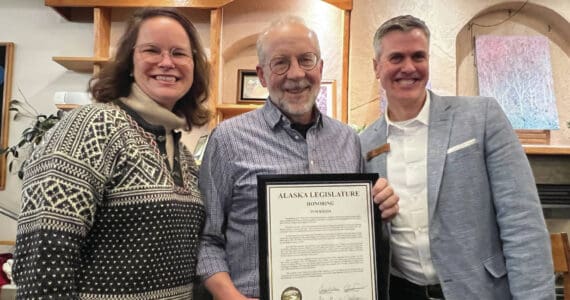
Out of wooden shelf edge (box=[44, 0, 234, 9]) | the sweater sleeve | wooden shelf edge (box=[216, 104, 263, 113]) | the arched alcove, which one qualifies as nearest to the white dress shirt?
the sweater sleeve

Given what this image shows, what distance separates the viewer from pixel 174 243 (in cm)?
121

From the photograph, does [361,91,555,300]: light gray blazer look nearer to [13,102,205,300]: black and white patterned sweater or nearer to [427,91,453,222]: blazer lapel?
[427,91,453,222]: blazer lapel

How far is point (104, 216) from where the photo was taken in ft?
3.73

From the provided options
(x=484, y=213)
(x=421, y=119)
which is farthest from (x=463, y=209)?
(x=421, y=119)

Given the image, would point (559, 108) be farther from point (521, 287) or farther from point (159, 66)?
point (159, 66)

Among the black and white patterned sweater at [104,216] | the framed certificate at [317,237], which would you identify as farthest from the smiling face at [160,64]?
the framed certificate at [317,237]

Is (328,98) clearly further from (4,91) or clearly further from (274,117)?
(4,91)

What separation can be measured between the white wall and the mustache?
10.2 feet

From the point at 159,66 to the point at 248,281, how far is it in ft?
2.31

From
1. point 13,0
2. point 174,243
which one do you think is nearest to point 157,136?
point 174,243

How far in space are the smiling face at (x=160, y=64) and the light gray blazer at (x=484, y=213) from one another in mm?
833

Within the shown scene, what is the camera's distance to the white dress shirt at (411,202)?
1417 millimetres

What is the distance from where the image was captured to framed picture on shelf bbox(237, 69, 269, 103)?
3629 millimetres

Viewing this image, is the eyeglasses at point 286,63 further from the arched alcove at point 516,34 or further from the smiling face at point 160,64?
the arched alcove at point 516,34
